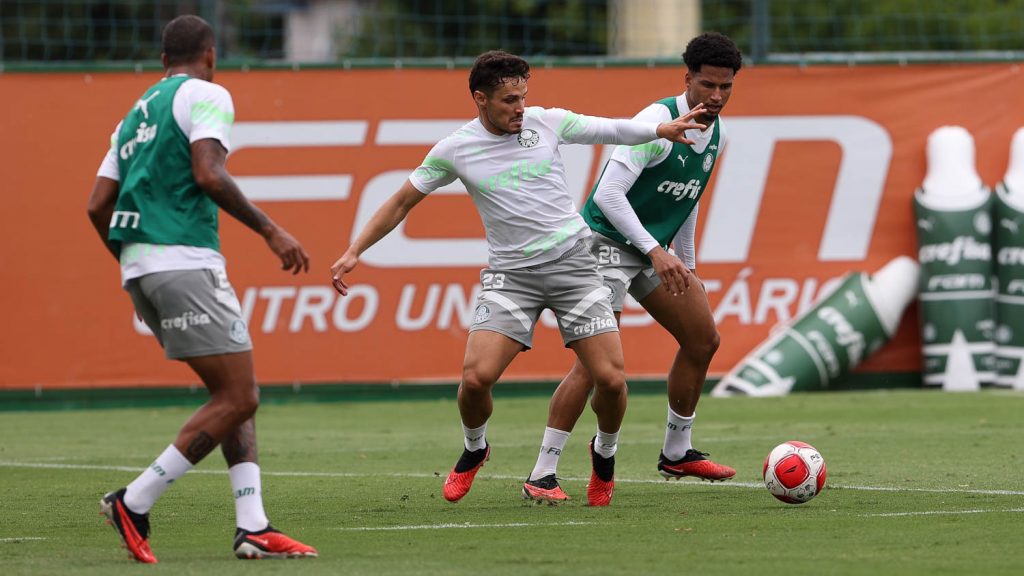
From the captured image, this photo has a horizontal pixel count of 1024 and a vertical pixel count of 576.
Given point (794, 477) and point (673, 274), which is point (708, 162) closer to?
point (673, 274)

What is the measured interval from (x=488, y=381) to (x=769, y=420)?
5.87 metres

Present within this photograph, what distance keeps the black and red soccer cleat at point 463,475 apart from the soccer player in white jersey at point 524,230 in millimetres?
48

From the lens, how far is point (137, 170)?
260 inches

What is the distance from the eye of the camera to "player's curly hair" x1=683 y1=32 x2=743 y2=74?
28.8 feet

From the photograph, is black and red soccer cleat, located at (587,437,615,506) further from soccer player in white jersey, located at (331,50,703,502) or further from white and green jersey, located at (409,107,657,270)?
white and green jersey, located at (409,107,657,270)

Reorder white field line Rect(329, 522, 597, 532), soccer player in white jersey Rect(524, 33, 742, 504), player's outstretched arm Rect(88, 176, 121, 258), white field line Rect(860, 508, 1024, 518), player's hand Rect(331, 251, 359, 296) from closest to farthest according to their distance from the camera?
player's outstretched arm Rect(88, 176, 121, 258) → white field line Rect(329, 522, 597, 532) → white field line Rect(860, 508, 1024, 518) → player's hand Rect(331, 251, 359, 296) → soccer player in white jersey Rect(524, 33, 742, 504)

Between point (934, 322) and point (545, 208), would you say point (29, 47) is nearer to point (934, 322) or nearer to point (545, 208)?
point (934, 322)

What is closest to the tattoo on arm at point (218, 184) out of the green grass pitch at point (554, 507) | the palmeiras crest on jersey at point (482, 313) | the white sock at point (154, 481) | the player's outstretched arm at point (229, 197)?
the player's outstretched arm at point (229, 197)

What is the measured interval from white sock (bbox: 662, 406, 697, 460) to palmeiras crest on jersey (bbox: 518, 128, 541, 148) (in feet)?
6.20

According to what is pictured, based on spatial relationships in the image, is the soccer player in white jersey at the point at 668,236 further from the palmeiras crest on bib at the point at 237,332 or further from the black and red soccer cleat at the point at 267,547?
the palmeiras crest on bib at the point at 237,332

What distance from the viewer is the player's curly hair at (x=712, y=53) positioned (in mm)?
8773

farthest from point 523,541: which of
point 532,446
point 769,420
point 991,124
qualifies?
point 991,124

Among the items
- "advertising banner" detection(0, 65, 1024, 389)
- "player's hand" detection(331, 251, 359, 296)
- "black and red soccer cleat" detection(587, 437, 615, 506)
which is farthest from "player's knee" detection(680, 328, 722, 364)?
"advertising banner" detection(0, 65, 1024, 389)

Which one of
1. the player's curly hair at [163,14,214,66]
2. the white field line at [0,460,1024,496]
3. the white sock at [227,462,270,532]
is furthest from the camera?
the white field line at [0,460,1024,496]
